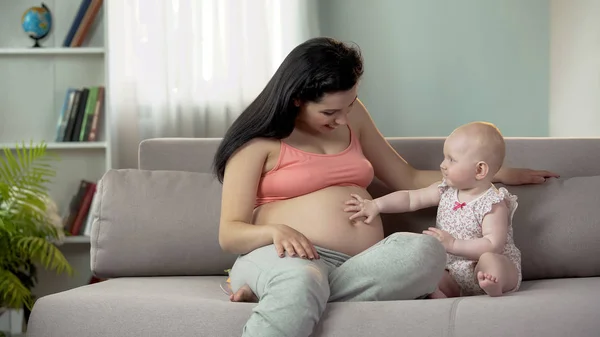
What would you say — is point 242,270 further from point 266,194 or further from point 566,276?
point 566,276

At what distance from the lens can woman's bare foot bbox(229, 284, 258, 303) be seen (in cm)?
182

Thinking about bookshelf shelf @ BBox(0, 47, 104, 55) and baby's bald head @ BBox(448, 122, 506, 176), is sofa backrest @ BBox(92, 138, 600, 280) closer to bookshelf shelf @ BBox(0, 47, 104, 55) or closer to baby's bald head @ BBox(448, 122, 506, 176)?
baby's bald head @ BBox(448, 122, 506, 176)

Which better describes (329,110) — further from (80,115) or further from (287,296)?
(80,115)

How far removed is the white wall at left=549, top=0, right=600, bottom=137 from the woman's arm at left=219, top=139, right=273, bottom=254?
219 centimetres

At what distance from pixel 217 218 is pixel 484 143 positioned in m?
0.73

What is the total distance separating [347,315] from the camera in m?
1.70

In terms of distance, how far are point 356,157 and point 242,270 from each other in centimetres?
45

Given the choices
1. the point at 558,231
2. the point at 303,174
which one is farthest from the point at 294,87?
the point at 558,231

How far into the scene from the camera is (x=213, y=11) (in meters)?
4.16

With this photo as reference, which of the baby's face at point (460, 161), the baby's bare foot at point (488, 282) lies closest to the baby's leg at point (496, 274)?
the baby's bare foot at point (488, 282)

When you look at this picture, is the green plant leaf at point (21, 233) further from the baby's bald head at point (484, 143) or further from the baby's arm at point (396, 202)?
the baby's bald head at point (484, 143)

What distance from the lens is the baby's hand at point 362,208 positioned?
6.64ft

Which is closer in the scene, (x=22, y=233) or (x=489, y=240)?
(x=489, y=240)

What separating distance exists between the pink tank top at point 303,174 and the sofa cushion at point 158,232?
240mm
